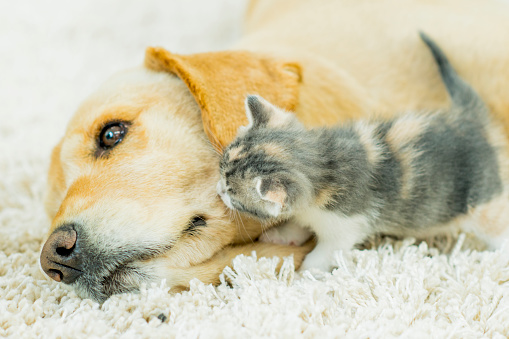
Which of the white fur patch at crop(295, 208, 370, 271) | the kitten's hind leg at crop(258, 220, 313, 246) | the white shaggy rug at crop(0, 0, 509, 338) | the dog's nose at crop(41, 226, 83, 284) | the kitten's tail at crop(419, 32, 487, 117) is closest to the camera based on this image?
the white shaggy rug at crop(0, 0, 509, 338)

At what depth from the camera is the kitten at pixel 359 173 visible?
1.04 metres

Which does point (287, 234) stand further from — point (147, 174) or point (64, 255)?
point (64, 255)

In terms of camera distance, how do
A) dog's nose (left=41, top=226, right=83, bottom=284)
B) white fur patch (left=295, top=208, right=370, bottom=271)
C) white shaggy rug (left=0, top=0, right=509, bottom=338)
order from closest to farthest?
1. white shaggy rug (left=0, top=0, right=509, bottom=338)
2. dog's nose (left=41, top=226, right=83, bottom=284)
3. white fur patch (left=295, top=208, right=370, bottom=271)

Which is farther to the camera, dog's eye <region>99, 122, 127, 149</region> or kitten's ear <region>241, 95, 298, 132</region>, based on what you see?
dog's eye <region>99, 122, 127, 149</region>

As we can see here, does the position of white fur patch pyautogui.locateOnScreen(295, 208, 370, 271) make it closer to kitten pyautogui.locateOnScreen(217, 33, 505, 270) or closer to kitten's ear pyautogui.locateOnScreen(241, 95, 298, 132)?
kitten pyautogui.locateOnScreen(217, 33, 505, 270)

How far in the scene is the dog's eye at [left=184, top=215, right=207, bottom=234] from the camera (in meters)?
1.10

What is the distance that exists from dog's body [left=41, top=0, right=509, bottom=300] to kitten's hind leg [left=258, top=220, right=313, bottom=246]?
0.02 meters

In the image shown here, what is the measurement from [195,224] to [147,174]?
163 millimetres

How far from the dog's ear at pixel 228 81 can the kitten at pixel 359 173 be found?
7 centimetres

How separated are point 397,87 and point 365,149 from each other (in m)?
0.59

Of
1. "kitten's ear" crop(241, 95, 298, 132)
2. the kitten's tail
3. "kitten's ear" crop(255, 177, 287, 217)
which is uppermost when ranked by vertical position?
the kitten's tail

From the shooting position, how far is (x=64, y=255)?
3.33ft

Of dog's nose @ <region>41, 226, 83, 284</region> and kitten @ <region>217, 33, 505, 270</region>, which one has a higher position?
kitten @ <region>217, 33, 505, 270</region>

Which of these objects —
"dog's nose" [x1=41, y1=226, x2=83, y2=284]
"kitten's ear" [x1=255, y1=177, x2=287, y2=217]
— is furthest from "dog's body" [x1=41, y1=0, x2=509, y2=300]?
"kitten's ear" [x1=255, y1=177, x2=287, y2=217]
